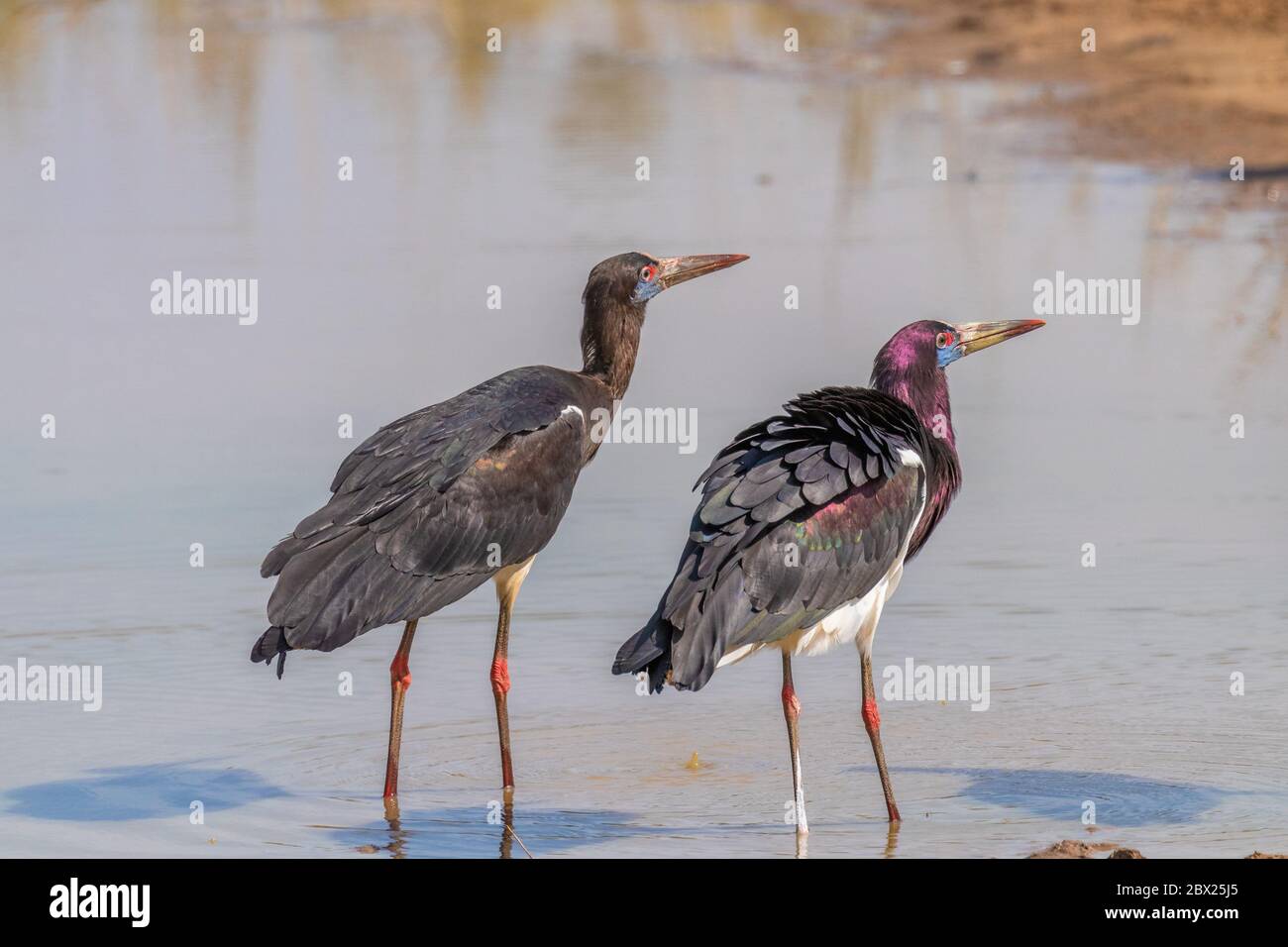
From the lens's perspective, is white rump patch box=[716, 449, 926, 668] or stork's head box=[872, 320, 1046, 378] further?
stork's head box=[872, 320, 1046, 378]

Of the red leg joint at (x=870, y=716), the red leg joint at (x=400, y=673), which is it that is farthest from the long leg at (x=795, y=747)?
the red leg joint at (x=400, y=673)

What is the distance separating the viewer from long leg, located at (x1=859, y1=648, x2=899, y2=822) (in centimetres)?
764

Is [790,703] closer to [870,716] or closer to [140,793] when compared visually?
[870,716]

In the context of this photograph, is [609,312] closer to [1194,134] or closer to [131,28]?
[1194,134]

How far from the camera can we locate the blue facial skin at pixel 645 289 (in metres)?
9.00

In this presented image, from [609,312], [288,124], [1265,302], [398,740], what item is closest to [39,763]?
[398,740]

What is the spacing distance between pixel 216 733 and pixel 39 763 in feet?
2.15

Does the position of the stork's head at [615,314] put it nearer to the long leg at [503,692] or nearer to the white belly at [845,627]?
the long leg at [503,692]

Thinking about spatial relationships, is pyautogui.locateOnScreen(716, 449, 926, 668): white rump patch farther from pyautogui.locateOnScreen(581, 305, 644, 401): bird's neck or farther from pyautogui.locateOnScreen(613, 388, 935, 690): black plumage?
pyautogui.locateOnScreen(581, 305, 644, 401): bird's neck

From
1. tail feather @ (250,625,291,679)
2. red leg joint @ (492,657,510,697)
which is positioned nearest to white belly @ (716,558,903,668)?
red leg joint @ (492,657,510,697)

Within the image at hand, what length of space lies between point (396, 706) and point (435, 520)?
641 millimetres

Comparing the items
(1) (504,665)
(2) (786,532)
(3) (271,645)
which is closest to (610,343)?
A: (1) (504,665)

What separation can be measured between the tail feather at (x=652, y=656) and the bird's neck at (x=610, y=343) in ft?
6.09

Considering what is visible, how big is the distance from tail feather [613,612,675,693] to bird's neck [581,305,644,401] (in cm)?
186
